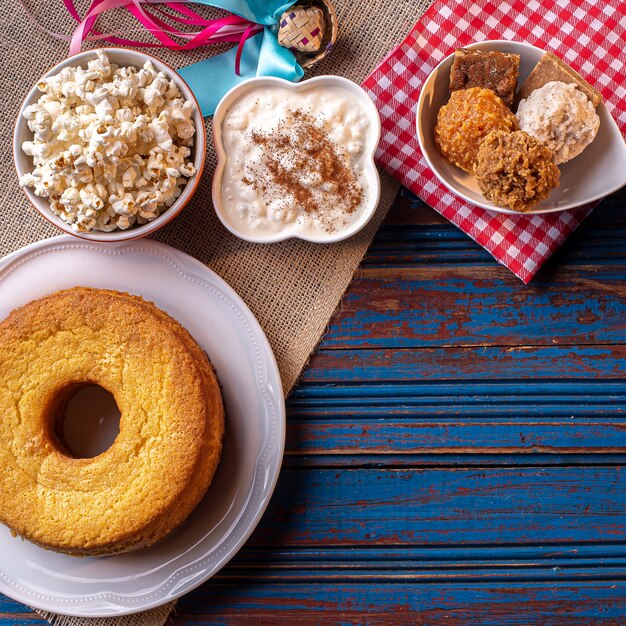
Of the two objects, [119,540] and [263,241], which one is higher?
[263,241]

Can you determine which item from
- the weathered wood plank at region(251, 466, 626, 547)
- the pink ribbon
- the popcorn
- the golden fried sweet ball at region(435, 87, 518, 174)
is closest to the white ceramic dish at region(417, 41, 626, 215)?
the golden fried sweet ball at region(435, 87, 518, 174)

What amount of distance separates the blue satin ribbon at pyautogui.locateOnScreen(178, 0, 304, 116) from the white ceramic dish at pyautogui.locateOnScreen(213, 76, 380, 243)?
8 cm

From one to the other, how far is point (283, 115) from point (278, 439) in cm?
94

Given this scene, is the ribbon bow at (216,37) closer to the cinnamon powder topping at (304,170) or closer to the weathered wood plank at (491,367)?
the cinnamon powder topping at (304,170)

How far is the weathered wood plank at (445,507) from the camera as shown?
2.05 metres

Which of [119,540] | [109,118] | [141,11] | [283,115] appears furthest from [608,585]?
[141,11]

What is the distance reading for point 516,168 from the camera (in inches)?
67.3

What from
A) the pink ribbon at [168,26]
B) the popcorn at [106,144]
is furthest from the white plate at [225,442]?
the pink ribbon at [168,26]

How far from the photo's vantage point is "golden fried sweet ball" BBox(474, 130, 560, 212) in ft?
5.58

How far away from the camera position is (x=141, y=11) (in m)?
1.95

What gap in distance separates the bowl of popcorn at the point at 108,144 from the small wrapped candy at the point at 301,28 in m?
0.36

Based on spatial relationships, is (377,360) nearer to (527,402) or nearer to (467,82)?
(527,402)

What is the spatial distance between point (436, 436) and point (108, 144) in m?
1.28

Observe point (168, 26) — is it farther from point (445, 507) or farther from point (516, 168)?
point (445, 507)
